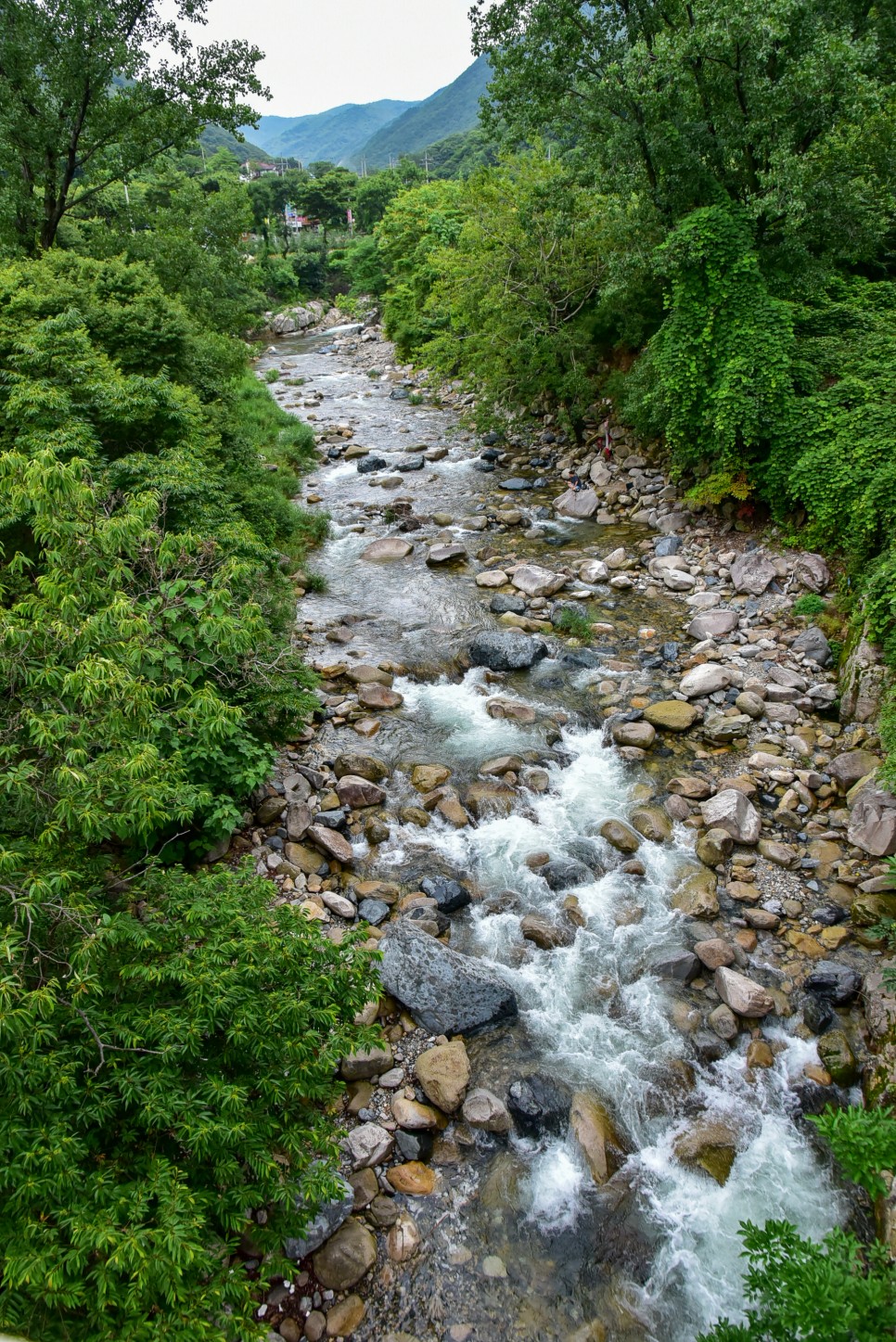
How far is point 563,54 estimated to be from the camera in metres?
15.3

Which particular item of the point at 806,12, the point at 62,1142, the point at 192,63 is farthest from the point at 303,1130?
the point at 192,63

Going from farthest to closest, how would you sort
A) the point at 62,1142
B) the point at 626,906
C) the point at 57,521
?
the point at 626,906 → the point at 57,521 → the point at 62,1142

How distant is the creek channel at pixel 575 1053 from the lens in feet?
16.9

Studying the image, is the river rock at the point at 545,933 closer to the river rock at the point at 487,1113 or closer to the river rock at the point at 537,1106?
the river rock at the point at 537,1106

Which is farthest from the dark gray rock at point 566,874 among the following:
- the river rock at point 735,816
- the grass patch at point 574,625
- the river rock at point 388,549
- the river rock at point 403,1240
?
the river rock at point 388,549

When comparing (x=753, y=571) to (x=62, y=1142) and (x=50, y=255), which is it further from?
(x=50, y=255)

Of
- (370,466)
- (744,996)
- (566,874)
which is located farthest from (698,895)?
(370,466)

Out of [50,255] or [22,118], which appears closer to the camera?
[50,255]

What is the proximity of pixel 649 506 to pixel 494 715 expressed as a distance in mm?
8016

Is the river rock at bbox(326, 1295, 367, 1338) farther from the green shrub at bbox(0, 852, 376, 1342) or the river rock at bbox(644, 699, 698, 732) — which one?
the river rock at bbox(644, 699, 698, 732)

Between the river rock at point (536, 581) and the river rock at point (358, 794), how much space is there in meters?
6.40

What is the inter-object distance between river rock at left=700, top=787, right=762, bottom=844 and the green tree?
17.6 m

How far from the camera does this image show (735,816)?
8641mm

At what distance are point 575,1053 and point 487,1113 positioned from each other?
41.3 inches
